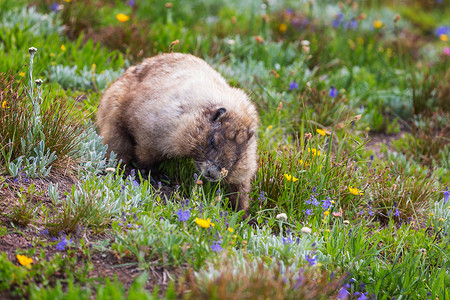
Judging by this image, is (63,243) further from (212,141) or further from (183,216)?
(212,141)

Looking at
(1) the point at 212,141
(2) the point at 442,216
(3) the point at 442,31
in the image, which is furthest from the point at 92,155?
(3) the point at 442,31

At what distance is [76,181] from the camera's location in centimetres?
455

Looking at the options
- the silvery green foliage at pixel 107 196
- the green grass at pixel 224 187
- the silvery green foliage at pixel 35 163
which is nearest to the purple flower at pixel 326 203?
the green grass at pixel 224 187

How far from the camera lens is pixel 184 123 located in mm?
4816

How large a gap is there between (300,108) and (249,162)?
2.26m

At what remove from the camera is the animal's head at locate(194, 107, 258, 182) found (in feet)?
15.2

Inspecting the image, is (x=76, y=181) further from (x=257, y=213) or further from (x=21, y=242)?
(x=257, y=213)

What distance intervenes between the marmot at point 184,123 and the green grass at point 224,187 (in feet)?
0.79

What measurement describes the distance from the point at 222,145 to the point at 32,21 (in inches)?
182

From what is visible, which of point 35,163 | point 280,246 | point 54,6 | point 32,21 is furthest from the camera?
point 54,6

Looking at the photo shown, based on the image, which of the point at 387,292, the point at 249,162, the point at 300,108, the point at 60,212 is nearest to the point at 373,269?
the point at 387,292

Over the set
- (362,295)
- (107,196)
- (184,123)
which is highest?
(184,123)

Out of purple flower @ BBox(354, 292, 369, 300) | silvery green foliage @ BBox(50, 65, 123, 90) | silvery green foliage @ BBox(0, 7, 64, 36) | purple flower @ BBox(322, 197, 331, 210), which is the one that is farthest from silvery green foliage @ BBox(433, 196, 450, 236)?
silvery green foliage @ BBox(0, 7, 64, 36)

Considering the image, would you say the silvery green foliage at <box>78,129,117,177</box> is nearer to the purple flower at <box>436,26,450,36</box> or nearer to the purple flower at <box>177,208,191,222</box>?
the purple flower at <box>177,208,191,222</box>
